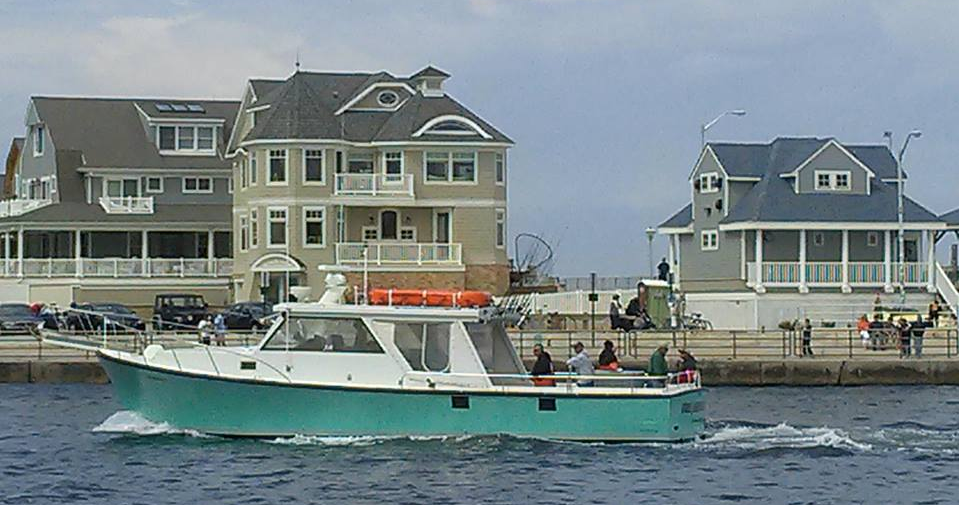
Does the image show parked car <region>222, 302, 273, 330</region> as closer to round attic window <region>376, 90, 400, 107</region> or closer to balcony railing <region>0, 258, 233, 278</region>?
balcony railing <region>0, 258, 233, 278</region>

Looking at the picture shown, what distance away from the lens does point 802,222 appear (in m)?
71.7

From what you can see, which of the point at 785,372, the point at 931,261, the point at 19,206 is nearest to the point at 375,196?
the point at 19,206

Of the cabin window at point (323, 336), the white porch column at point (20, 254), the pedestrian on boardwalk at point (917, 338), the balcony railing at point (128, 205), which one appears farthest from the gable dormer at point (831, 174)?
the cabin window at point (323, 336)

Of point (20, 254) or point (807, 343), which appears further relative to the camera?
point (20, 254)

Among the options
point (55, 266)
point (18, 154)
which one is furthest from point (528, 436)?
point (18, 154)

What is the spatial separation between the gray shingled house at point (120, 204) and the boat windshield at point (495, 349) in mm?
44274

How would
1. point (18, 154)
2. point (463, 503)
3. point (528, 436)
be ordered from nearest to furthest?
point (463, 503) < point (528, 436) < point (18, 154)

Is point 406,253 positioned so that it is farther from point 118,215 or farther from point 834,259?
point 834,259

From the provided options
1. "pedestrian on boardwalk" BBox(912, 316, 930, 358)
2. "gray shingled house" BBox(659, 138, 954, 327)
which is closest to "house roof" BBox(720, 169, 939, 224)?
"gray shingled house" BBox(659, 138, 954, 327)

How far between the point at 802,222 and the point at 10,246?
32272mm

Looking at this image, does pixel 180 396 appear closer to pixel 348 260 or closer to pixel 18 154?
pixel 348 260

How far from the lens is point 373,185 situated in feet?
237

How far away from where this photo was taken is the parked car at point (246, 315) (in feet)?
203

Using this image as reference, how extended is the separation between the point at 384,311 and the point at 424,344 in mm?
888
